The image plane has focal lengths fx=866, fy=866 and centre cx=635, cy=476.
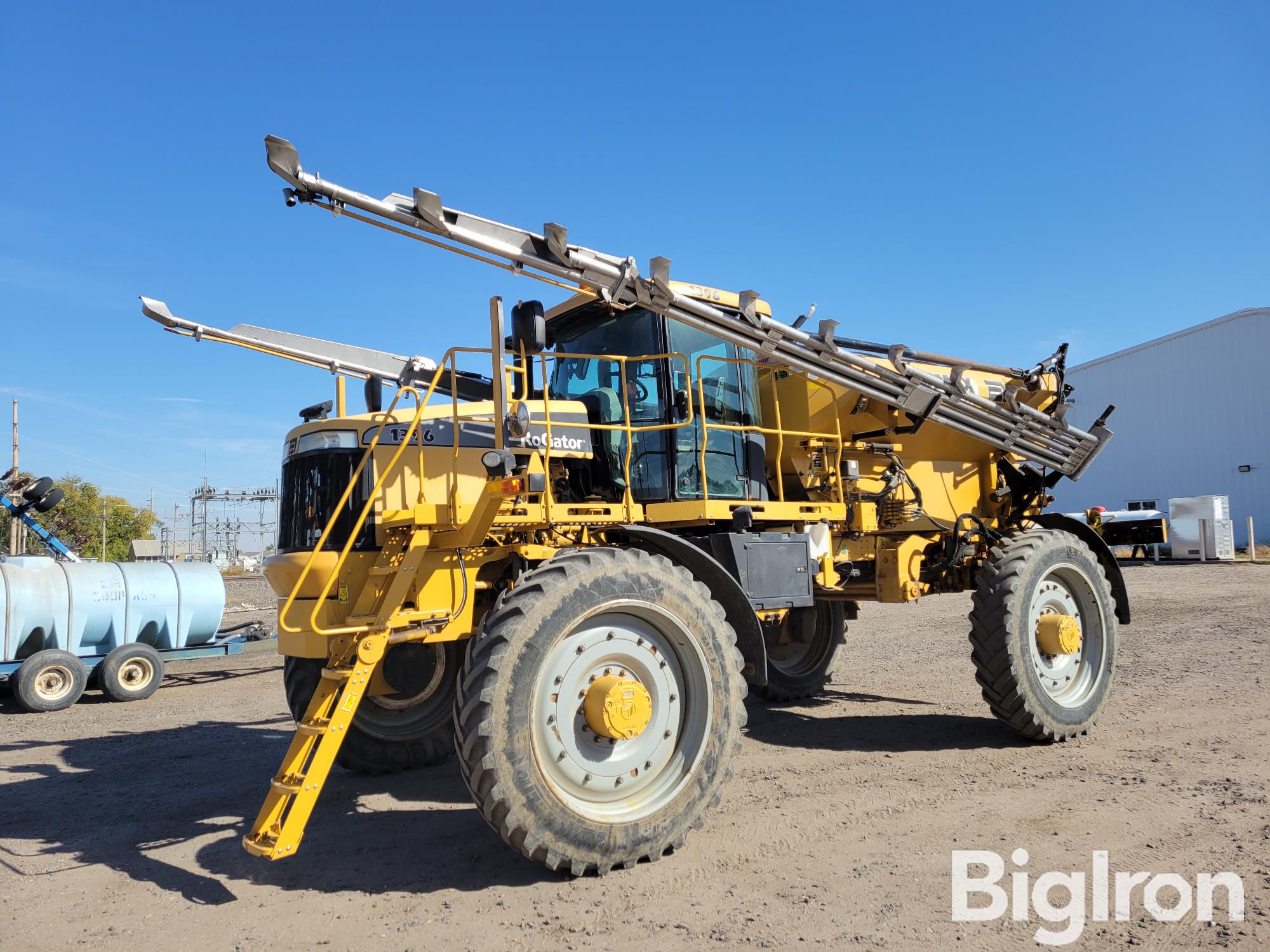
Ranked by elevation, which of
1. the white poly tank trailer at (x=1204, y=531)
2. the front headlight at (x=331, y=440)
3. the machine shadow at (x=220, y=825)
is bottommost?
the machine shadow at (x=220, y=825)

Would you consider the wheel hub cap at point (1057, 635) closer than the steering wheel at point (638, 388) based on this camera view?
No

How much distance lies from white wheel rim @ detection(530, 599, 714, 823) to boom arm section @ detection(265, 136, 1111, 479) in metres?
2.11

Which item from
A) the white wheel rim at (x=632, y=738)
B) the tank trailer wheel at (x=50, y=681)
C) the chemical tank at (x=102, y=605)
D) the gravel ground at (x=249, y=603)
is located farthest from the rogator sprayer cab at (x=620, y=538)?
the chemical tank at (x=102, y=605)

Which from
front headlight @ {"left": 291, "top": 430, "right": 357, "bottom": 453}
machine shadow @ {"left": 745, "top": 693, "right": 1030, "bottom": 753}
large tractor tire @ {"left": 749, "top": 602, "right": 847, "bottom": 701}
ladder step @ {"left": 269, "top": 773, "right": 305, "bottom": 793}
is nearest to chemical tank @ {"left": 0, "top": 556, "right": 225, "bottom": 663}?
front headlight @ {"left": 291, "top": 430, "right": 357, "bottom": 453}

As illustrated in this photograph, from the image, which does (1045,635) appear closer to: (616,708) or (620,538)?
(620,538)

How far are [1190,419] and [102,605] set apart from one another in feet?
130

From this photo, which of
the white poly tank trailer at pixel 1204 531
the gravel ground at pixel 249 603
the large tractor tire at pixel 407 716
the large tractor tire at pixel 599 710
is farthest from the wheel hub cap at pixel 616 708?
the white poly tank trailer at pixel 1204 531

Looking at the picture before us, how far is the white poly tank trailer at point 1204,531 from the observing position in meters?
24.2

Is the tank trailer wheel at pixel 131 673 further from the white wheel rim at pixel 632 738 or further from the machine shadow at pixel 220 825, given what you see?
the white wheel rim at pixel 632 738

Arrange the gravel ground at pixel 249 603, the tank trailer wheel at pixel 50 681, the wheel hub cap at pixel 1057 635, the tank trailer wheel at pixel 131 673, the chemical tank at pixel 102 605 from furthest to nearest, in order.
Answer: the gravel ground at pixel 249 603
the tank trailer wheel at pixel 131 673
the chemical tank at pixel 102 605
the tank trailer wheel at pixel 50 681
the wheel hub cap at pixel 1057 635

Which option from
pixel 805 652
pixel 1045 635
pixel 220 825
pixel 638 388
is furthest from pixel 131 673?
pixel 1045 635

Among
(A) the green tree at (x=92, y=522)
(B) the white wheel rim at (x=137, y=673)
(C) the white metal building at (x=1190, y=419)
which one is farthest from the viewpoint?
(A) the green tree at (x=92, y=522)

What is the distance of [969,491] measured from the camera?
8883mm

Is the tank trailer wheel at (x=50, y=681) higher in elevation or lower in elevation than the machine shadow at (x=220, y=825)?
higher
